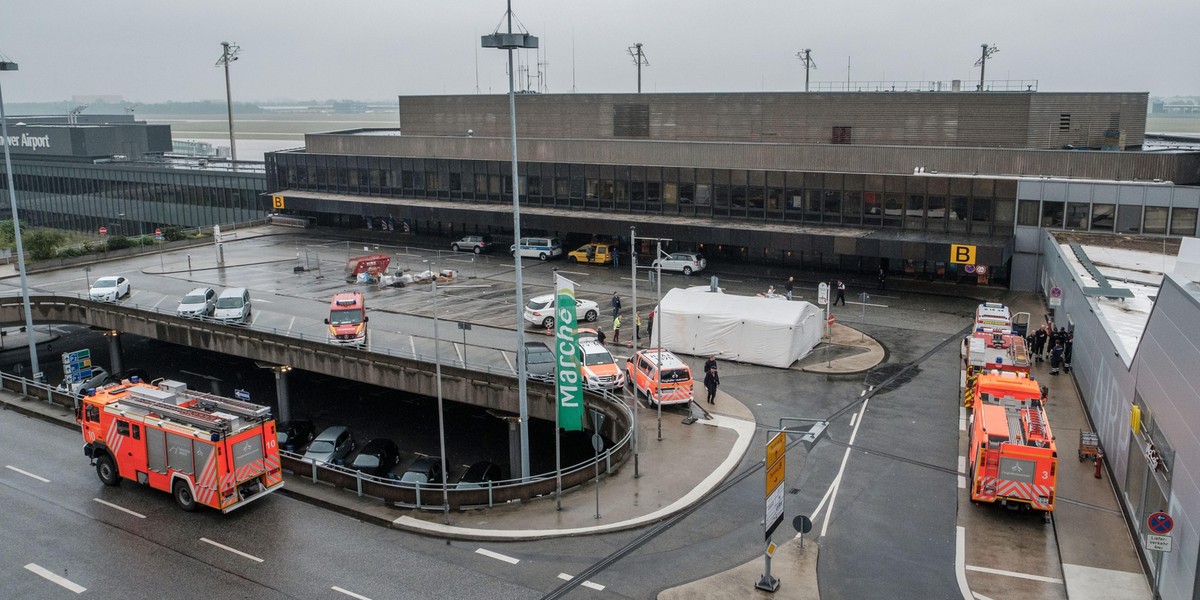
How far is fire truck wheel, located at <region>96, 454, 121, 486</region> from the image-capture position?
25.0m

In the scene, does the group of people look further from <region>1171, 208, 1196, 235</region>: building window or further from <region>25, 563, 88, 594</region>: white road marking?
<region>25, 563, 88, 594</region>: white road marking

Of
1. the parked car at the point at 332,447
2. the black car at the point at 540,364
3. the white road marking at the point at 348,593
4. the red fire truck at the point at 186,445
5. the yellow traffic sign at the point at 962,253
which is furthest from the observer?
the yellow traffic sign at the point at 962,253

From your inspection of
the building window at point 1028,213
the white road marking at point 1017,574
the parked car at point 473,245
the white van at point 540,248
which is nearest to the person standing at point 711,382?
the white road marking at point 1017,574

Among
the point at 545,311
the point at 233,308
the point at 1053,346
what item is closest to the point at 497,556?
the point at 545,311

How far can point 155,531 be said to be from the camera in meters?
22.4

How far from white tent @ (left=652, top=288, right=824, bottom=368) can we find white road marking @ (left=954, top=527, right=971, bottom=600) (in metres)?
14.6

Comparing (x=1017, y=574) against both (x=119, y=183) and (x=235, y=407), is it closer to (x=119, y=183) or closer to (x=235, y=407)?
(x=235, y=407)

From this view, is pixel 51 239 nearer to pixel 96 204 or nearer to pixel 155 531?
pixel 96 204

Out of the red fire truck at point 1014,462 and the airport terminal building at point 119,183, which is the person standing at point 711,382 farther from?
the airport terminal building at point 119,183

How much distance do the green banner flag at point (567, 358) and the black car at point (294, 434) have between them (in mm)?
14634

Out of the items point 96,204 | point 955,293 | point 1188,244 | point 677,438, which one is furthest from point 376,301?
point 96,204

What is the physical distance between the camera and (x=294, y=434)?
35.6 meters

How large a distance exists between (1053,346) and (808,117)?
1180 inches

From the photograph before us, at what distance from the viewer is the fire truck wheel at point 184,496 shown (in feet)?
76.9
